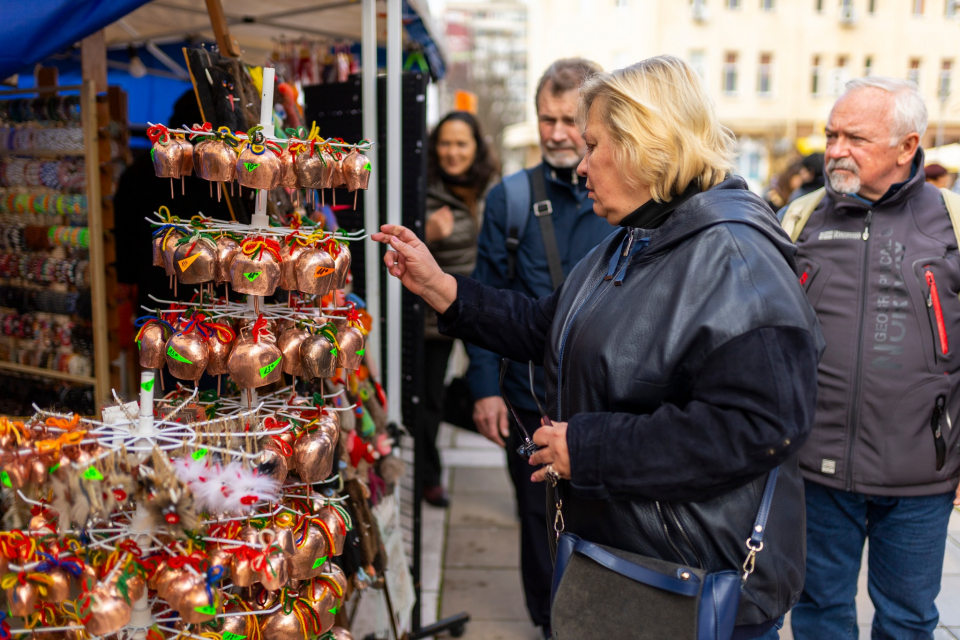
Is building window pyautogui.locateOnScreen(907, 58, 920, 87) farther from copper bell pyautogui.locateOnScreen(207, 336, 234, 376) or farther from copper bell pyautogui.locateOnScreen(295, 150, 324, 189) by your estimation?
copper bell pyautogui.locateOnScreen(207, 336, 234, 376)

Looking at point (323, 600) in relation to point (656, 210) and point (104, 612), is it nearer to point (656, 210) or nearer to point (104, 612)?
point (104, 612)

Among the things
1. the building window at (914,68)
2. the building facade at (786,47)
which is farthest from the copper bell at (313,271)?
the building window at (914,68)

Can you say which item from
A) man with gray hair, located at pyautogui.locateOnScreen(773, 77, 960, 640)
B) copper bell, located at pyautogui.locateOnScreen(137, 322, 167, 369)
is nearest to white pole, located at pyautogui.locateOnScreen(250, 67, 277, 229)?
copper bell, located at pyautogui.locateOnScreen(137, 322, 167, 369)

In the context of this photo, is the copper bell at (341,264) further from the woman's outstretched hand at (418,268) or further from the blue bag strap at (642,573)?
the blue bag strap at (642,573)

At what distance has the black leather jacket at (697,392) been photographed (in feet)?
4.36

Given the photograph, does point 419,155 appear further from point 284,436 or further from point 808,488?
point 808,488

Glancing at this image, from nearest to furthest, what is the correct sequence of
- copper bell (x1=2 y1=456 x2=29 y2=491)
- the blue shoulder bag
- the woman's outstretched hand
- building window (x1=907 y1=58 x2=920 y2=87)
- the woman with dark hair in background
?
copper bell (x1=2 y1=456 x2=29 y2=491) < the blue shoulder bag < the woman's outstretched hand < the woman with dark hair in background < building window (x1=907 y1=58 x2=920 y2=87)

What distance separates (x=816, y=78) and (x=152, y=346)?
1198 inches

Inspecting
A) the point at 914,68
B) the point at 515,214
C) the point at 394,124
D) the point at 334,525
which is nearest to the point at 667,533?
the point at 334,525

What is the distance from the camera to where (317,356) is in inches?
66.6

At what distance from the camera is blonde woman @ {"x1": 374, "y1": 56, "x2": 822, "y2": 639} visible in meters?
1.34

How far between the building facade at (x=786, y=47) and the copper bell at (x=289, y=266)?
2740 centimetres

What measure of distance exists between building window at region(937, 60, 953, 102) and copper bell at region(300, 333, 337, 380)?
31.7 metres

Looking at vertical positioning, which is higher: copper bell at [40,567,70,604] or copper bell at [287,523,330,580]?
copper bell at [40,567,70,604]
